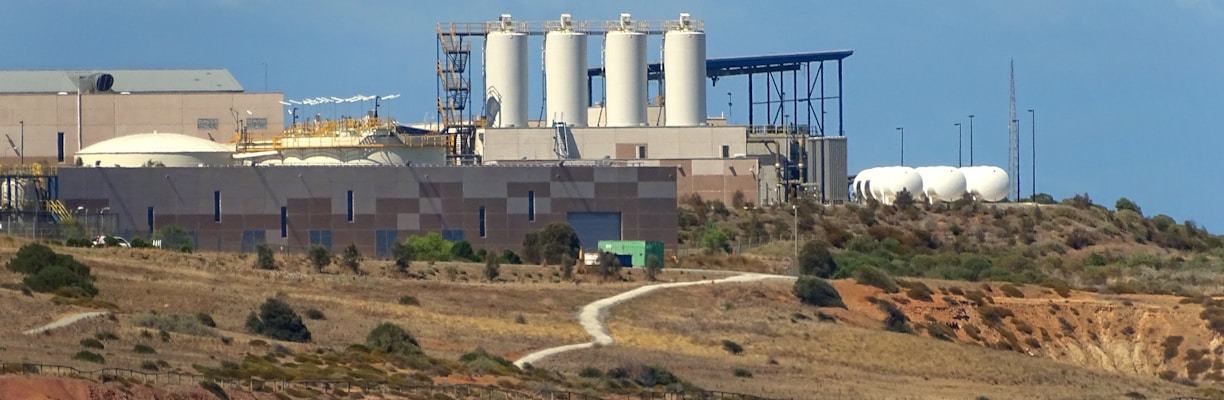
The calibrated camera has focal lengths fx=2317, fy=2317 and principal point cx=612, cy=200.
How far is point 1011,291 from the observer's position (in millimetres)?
101688

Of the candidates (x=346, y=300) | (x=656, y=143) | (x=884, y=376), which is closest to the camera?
(x=884, y=376)

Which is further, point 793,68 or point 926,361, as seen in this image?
point 793,68

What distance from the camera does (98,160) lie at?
386 feet

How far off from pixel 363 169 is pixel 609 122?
23.6 m

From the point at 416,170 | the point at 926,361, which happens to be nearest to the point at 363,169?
the point at 416,170

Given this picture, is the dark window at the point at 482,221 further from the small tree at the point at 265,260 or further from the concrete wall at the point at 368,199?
the small tree at the point at 265,260

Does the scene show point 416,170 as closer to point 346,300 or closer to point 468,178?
point 468,178

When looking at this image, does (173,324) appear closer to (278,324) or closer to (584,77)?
(278,324)

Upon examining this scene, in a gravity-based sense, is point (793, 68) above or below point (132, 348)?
above

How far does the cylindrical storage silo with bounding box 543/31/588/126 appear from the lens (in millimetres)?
131875

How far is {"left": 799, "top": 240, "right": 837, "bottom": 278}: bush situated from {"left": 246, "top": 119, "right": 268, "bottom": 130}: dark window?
3331 centimetres

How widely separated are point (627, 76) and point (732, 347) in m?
53.6

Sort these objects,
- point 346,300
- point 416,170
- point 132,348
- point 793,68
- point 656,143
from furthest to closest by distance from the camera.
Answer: point 793,68
point 656,143
point 416,170
point 346,300
point 132,348

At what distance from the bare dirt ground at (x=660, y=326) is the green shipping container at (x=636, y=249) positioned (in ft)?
20.4
